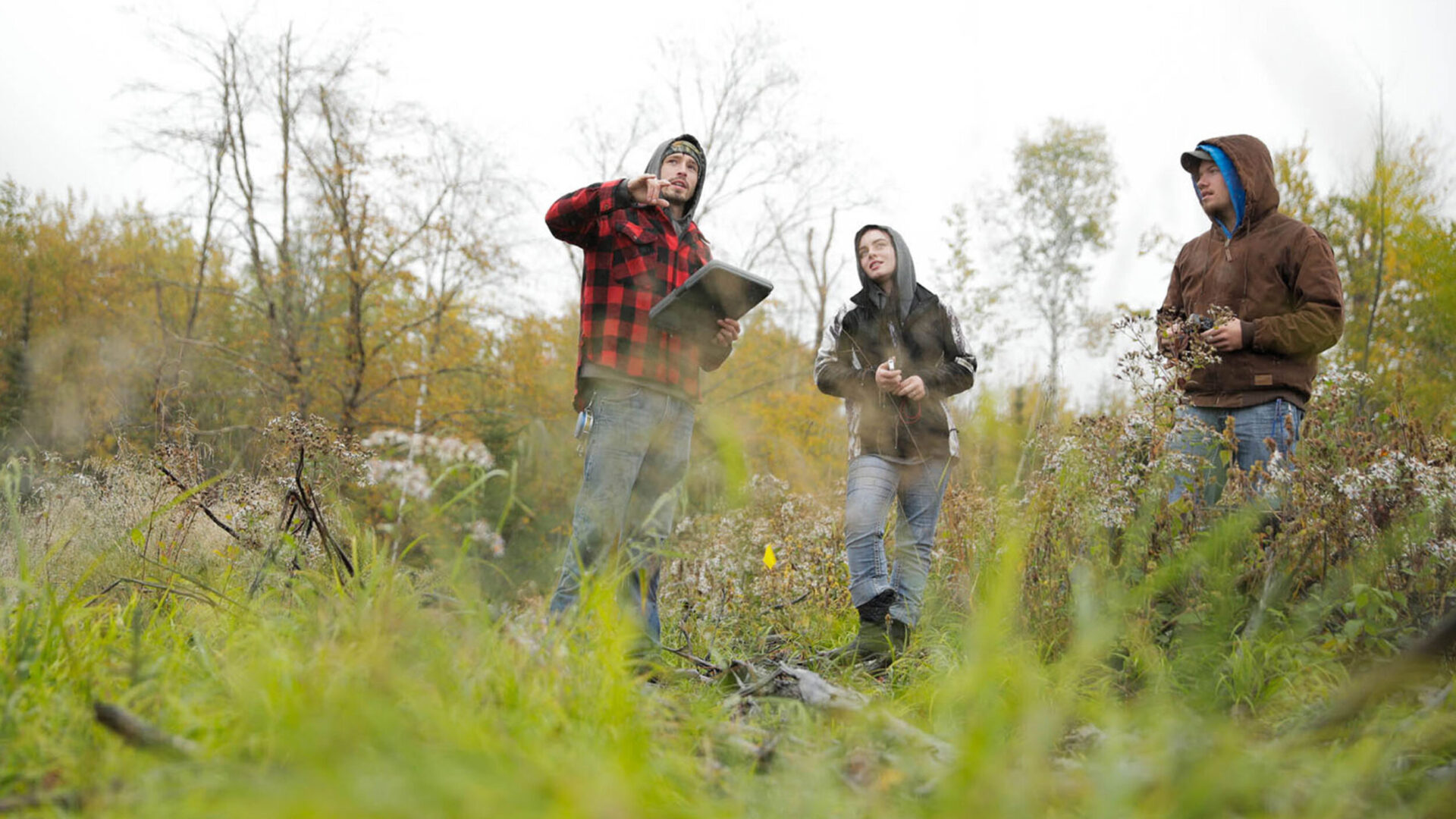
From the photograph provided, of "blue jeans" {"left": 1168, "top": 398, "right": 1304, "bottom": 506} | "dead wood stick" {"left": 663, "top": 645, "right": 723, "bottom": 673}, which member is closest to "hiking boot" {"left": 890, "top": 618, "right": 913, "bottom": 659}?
"dead wood stick" {"left": 663, "top": 645, "right": 723, "bottom": 673}

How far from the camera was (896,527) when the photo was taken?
369 cm

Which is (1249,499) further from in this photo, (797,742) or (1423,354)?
(1423,354)

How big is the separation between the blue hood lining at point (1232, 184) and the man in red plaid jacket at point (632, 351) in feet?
7.27

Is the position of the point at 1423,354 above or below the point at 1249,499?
above

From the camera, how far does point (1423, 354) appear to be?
15.7m

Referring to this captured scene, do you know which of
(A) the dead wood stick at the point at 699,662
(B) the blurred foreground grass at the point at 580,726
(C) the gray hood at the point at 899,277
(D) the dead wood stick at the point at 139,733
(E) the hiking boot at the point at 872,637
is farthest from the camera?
(C) the gray hood at the point at 899,277

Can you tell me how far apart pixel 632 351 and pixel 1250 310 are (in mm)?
2559

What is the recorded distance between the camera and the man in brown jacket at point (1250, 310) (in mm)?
3137

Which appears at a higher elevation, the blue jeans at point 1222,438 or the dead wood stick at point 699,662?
the blue jeans at point 1222,438

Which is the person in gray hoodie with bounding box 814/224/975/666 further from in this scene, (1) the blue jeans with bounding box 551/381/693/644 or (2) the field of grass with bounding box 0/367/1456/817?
(1) the blue jeans with bounding box 551/381/693/644

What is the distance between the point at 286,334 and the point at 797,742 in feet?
52.0

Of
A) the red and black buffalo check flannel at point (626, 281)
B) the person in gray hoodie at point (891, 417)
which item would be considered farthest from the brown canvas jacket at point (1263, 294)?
the red and black buffalo check flannel at point (626, 281)

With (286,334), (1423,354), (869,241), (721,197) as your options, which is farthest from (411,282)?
(1423,354)

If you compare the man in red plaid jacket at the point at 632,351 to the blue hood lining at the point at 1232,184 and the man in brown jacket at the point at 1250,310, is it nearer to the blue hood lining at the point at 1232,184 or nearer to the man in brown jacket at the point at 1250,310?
the man in brown jacket at the point at 1250,310
